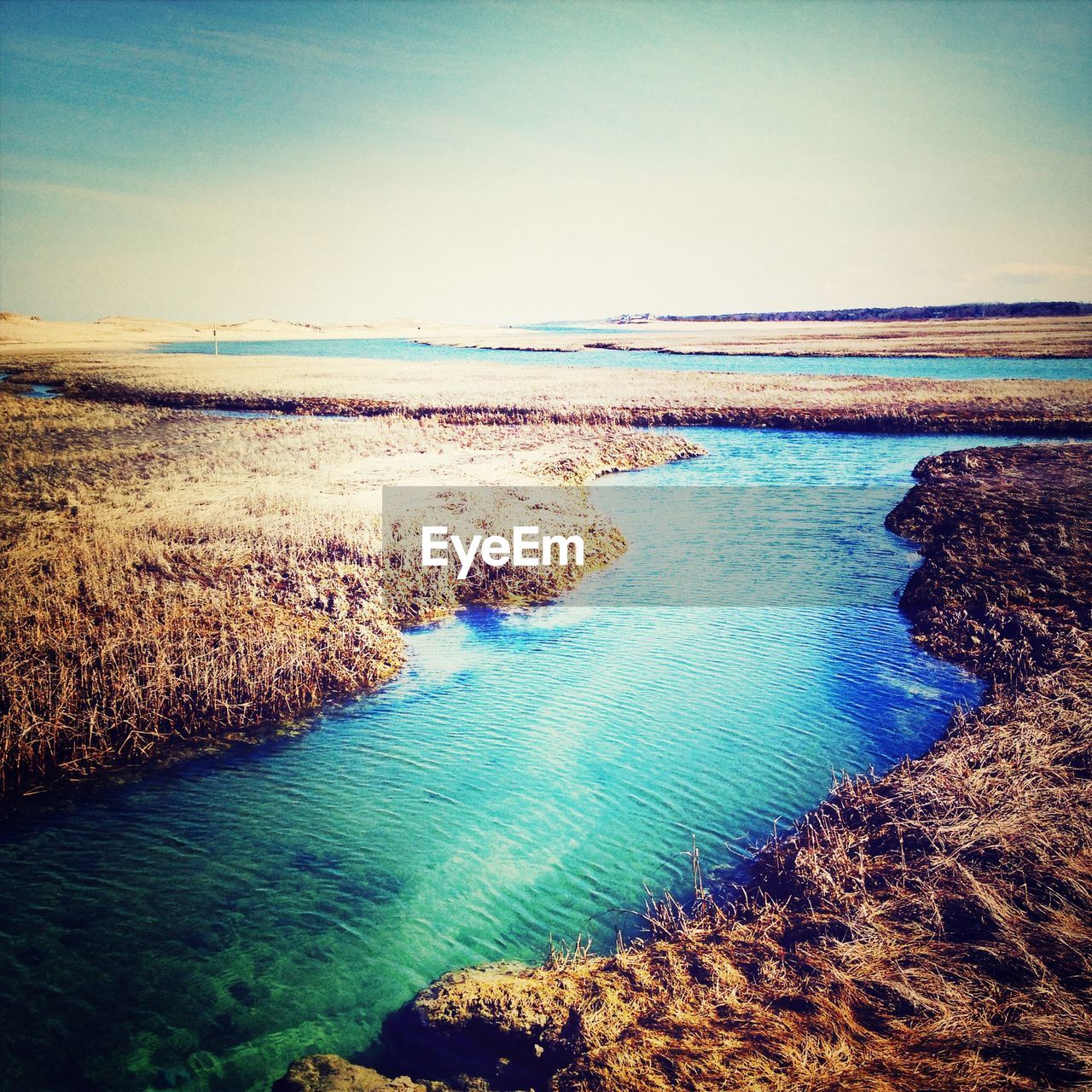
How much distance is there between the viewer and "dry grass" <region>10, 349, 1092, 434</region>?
44312mm

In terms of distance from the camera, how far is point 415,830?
964 centimetres

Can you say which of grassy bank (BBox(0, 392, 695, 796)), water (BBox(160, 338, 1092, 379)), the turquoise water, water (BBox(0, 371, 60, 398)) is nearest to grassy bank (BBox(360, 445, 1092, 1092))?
the turquoise water

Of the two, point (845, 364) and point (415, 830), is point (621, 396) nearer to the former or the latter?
point (845, 364)

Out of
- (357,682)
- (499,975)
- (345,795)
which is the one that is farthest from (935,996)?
(357,682)

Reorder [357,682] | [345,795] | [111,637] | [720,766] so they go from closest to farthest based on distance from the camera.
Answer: [345,795], [720,766], [111,637], [357,682]

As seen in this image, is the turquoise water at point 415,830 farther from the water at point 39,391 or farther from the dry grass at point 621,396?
the water at point 39,391

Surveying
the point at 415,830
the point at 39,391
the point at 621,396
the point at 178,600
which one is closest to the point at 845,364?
the point at 621,396

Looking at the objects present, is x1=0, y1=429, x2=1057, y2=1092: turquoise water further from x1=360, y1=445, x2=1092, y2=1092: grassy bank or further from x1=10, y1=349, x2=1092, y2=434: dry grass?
x1=10, y1=349, x2=1092, y2=434: dry grass

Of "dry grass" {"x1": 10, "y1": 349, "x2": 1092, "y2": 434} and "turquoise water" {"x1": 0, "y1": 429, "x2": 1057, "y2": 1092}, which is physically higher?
"dry grass" {"x1": 10, "y1": 349, "x2": 1092, "y2": 434}

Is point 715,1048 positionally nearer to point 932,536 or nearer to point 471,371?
point 932,536

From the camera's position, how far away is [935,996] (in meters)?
5.95

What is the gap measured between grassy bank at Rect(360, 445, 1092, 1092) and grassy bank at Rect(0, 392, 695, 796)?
7175 millimetres

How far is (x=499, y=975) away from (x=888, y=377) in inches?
2753

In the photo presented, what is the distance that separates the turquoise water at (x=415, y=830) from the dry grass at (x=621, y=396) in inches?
1230
